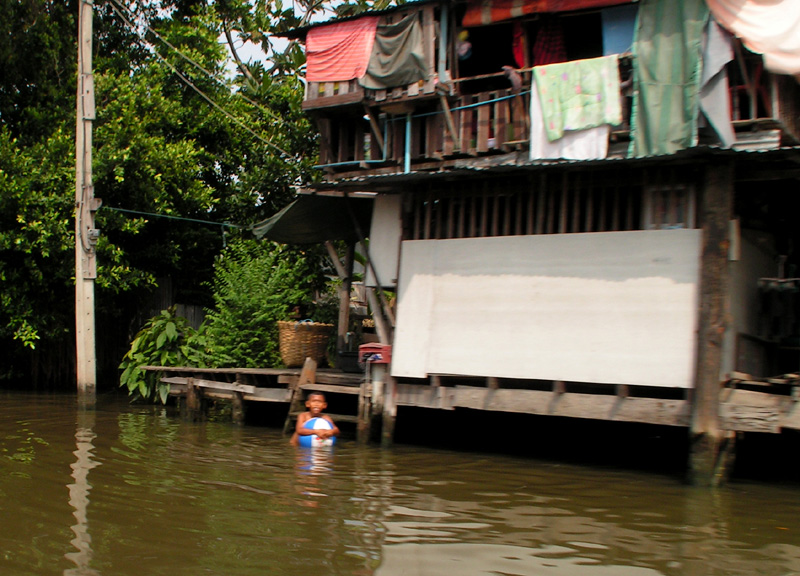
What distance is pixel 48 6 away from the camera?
19.4 metres

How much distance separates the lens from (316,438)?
36.2 ft

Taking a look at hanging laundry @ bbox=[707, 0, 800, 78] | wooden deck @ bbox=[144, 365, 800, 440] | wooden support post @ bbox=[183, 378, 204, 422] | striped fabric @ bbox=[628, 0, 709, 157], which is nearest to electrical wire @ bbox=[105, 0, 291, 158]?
wooden deck @ bbox=[144, 365, 800, 440]

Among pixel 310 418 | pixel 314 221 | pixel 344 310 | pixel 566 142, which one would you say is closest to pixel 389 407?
pixel 310 418

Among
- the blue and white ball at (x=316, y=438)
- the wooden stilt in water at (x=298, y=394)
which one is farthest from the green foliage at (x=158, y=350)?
the blue and white ball at (x=316, y=438)

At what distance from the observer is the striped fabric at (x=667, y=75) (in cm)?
945

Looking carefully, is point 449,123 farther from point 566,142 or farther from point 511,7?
point 566,142

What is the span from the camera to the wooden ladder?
37.2 feet

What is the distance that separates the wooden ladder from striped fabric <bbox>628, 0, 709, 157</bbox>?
16.4 ft

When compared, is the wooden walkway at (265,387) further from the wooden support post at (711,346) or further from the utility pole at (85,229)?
the wooden support post at (711,346)

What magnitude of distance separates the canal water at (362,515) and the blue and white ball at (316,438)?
0.21m

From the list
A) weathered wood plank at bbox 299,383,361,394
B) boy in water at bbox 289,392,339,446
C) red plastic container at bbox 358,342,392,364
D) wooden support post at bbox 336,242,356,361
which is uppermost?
wooden support post at bbox 336,242,356,361

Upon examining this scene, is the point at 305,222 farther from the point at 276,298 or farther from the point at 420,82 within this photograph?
the point at 420,82

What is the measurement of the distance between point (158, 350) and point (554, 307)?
9290mm

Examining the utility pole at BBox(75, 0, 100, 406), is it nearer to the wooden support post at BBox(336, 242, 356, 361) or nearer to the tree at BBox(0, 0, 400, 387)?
the tree at BBox(0, 0, 400, 387)
